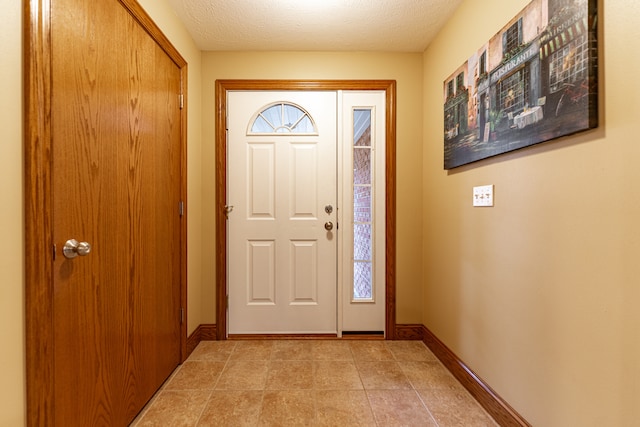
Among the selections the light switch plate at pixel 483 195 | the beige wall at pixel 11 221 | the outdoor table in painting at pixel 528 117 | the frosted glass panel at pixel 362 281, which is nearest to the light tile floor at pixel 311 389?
the frosted glass panel at pixel 362 281

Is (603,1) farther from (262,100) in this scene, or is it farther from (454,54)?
(262,100)

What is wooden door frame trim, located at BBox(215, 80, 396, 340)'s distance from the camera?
2461 mm

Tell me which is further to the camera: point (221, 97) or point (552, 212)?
point (221, 97)

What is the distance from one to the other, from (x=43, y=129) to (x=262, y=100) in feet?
5.61

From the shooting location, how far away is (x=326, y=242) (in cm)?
254

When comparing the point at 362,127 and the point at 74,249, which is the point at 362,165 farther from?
the point at 74,249

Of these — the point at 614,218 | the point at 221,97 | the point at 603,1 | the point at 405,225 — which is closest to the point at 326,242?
the point at 405,225

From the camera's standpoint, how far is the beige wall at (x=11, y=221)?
0.88m

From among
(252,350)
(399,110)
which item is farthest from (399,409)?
(399,110)

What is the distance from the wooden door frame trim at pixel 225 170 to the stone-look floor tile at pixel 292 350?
476mm

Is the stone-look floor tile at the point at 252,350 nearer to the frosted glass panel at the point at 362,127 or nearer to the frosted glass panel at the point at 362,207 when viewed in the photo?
the frosted glass panel at the point at 362,207

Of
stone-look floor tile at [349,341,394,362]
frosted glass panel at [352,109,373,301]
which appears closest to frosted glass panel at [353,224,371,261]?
frosted glass panel at [352,109,373,301]

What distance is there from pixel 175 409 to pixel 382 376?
1.22 metres

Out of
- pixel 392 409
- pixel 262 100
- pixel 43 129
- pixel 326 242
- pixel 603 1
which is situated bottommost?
pixel 392 409
